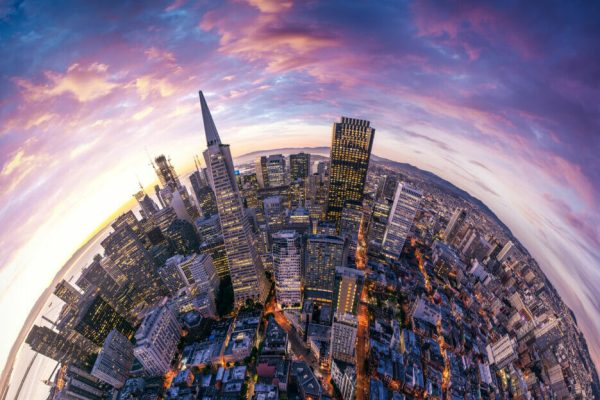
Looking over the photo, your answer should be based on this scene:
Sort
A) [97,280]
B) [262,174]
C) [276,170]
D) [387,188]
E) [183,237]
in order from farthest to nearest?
[262,174] → [276,170] → [387,188] → [183,237] → [97,280]

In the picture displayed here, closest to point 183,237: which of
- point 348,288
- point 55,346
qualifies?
point 55,346

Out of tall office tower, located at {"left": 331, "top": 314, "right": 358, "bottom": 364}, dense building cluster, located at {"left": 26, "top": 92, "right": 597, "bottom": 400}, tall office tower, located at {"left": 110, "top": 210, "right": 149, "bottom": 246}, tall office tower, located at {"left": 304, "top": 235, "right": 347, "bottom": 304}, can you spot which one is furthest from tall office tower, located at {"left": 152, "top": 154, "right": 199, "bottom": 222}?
tall office tower, located at {"left": 331, "top": 314, "right": 358, "bottom": 364}

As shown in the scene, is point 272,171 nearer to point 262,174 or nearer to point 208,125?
point 262,174

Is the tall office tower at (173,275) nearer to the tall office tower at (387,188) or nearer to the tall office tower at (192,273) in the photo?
the tall office tower at (192,273)

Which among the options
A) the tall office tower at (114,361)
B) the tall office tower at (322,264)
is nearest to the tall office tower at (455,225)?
the tall office tower at (322,264)

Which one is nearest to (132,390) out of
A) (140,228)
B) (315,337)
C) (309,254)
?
(315,337)

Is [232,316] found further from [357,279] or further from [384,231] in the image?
[384,231]
